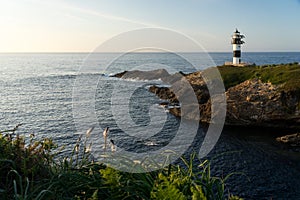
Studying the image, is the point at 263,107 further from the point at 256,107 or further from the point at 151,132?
the point at 151,132

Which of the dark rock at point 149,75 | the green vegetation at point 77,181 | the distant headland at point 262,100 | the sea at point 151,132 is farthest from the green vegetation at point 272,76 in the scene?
the green vegetation at point 77,181

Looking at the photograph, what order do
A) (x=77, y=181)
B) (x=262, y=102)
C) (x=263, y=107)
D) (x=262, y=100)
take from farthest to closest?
(x=262, y=100), (x=262, y=102), (x=263, y=107), (x=77, y=181)

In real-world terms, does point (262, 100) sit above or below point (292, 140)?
above

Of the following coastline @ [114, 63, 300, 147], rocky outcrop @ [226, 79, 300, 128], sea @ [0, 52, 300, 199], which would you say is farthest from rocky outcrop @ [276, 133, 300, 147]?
rocky outcrop @ [226, 79, 300, 128]

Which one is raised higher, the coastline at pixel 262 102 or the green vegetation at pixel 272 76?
the green vegetation at pixel 272 76

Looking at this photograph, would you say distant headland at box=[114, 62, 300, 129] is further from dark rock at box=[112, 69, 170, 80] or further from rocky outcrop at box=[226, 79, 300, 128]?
dark rock at box=[112, 69, 170, 80]

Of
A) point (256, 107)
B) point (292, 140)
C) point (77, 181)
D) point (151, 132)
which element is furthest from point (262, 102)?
point (77, 181)

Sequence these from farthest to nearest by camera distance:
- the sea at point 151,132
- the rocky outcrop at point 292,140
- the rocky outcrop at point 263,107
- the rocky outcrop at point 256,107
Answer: the rocky outcrop at point 256,107 → the rocky outcrop at point 263,107 → the rocky outcrop at point 292,140 → the sea at point 151,132

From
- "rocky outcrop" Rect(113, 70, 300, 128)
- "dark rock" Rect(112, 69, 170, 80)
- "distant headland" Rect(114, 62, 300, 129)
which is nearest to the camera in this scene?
"rocky outcrop" Rect(113, 70, 300, 128)

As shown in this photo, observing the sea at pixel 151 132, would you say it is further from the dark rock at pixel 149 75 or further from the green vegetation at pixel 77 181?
the dark rock at pixel 149 75

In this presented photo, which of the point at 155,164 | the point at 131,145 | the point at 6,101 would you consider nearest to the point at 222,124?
the point at 131,145

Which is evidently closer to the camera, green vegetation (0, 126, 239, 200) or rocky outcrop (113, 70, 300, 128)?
green vegetation (0, 126, 239, 200)

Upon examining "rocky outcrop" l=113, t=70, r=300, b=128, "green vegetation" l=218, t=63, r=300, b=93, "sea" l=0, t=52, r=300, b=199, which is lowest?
"sea" l=0, t=52, r=300, b=199

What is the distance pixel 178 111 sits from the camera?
36594mm
